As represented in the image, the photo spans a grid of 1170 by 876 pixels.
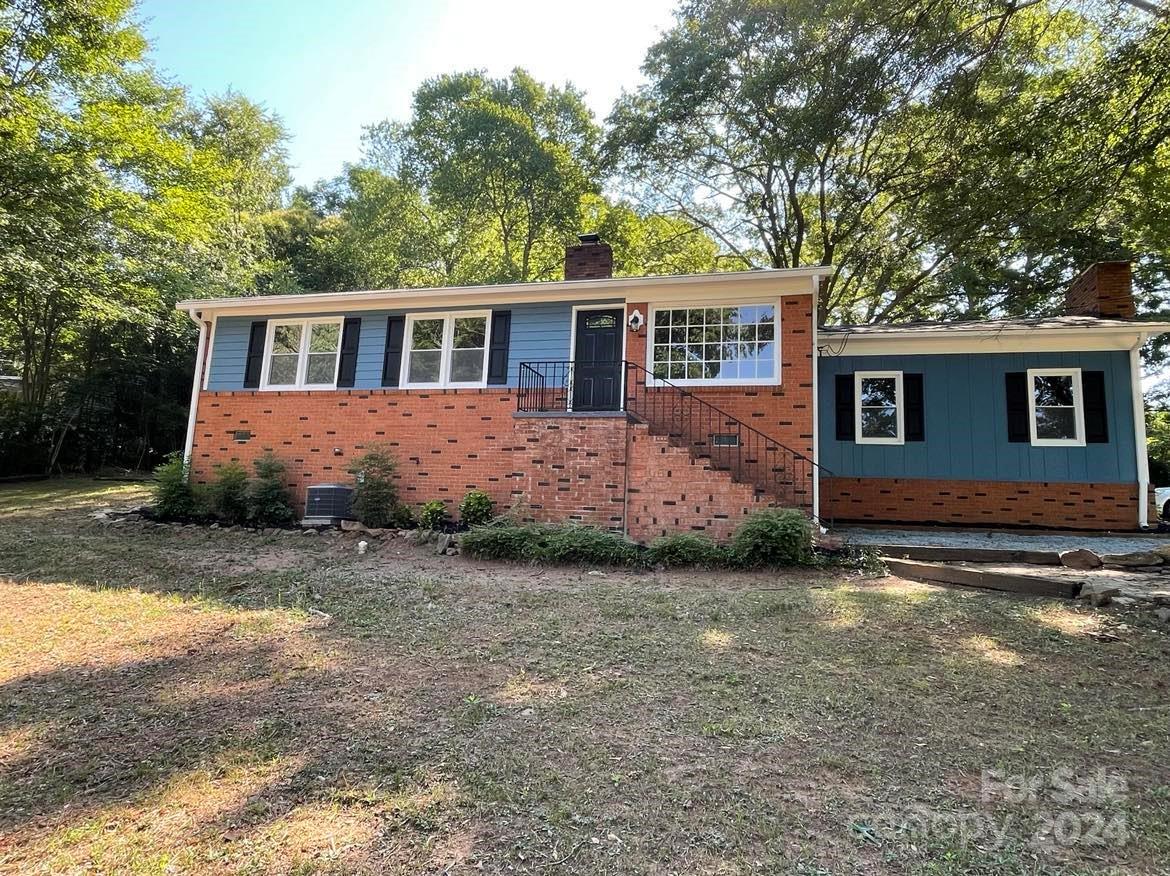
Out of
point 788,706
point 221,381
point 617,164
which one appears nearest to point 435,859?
point 788,706

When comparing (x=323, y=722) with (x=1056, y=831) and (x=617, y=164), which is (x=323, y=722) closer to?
(x=1056, y=831)

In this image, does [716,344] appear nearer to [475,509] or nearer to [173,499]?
[475,509]

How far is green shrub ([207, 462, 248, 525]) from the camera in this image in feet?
31.3

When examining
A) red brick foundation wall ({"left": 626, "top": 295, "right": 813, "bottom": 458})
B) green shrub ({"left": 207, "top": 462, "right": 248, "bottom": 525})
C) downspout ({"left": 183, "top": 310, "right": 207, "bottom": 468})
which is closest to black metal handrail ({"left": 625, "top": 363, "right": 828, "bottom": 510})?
red brick foundation wall ({"left": 626, "top": 295, "right": 813, "bottom": 458})

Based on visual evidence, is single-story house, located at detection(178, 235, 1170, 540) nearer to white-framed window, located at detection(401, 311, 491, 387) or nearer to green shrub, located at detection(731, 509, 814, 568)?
white-framed window, located at detection(401, 311, 491, 387)

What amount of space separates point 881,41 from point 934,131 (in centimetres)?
168

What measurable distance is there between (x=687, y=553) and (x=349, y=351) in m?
7.11

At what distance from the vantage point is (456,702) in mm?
3180

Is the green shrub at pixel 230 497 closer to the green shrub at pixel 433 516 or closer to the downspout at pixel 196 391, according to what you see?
the downspout at pixel 196 391

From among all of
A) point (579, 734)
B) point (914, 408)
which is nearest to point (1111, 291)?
point (914, 408)

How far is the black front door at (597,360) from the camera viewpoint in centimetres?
941

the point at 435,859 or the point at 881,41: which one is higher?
the point at 881,41

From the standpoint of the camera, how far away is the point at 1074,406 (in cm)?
930

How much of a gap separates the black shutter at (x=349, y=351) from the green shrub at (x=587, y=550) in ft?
17.5
